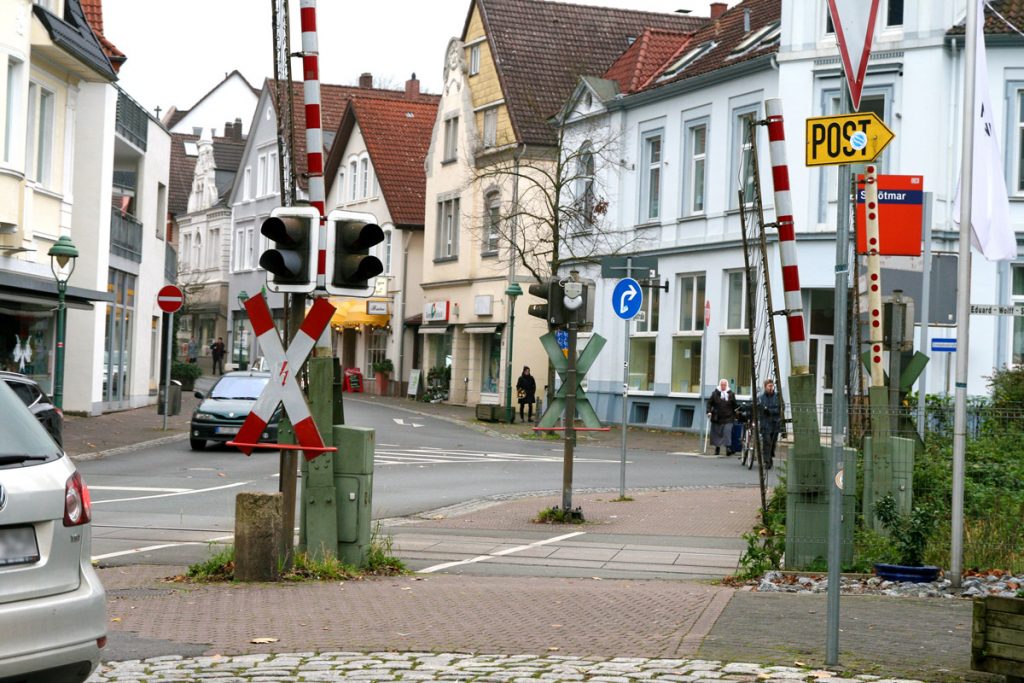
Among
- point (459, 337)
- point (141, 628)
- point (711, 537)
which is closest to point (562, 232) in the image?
point (459, 337)

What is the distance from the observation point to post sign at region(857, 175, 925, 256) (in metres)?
15.2

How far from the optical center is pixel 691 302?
39.1 metres

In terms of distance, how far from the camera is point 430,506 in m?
19.4

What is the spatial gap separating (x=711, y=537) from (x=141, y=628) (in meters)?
8.37

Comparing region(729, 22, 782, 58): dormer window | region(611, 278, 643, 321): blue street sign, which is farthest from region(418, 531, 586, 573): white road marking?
region(729, 22, 782, 58): dormer window

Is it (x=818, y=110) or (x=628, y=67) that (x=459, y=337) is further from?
(x=818, y=110)

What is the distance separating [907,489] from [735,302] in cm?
2507

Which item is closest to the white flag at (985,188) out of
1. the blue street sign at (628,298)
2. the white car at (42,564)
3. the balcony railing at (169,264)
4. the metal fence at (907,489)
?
the metal fence at (907,489)

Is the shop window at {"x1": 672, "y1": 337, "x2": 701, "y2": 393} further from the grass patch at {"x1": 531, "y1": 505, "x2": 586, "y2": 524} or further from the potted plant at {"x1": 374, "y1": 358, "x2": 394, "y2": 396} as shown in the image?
the potted plant at {"x1": 374, "y1": 358, "x2": 394, "y2": 396}

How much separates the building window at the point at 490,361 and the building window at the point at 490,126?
6701 millimetres

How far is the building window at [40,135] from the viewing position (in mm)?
30053

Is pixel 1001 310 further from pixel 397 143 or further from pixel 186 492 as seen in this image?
pixel 397 143

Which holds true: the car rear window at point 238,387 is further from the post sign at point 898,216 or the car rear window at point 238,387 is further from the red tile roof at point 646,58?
the red tile roof at point 646,58

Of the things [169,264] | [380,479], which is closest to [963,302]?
[380,479]
